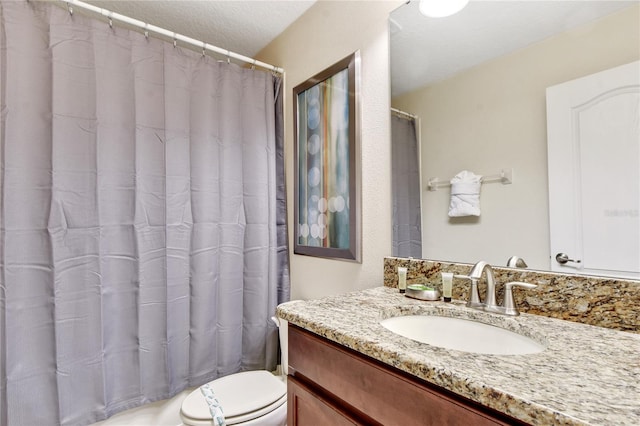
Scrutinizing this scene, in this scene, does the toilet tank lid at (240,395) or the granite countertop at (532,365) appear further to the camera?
the toilet tank lid at (240,395)

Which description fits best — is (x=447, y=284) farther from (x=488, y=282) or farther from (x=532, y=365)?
(x=532, y=365)

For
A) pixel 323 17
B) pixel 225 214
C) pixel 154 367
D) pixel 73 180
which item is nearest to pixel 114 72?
pixel 73 180

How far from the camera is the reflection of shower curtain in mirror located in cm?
126

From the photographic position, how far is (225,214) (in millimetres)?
1684

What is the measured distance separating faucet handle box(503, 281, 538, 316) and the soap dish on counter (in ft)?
0.69

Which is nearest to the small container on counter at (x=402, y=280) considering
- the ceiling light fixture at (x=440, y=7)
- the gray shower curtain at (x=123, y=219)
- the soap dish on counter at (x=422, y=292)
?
the soap dish on counter at (x=422, y=292)

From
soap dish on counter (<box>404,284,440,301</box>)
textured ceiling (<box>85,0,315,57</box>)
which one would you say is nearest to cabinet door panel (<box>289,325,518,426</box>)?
soap dish on counter (<box>404,284,440,301</box>)

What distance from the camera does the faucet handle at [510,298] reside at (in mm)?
877

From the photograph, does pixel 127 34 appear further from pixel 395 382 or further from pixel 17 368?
pixel 395 382

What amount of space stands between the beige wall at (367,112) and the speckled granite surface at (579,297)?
450mm

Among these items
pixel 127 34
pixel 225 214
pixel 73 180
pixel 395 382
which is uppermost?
pixel 127 34

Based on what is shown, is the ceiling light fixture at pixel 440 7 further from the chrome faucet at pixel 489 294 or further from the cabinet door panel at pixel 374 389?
the cabinet door panel at pixel 374 389

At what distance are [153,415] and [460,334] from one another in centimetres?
152

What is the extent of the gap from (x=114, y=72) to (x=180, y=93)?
0.28 meters
